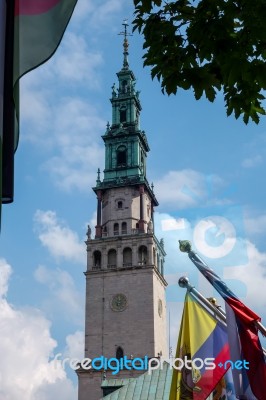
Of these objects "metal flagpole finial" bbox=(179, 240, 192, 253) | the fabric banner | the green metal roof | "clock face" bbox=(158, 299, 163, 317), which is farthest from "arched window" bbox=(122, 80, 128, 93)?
the fabric banner

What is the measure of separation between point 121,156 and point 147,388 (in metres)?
44.7

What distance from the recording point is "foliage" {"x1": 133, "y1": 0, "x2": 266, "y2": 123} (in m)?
8.70

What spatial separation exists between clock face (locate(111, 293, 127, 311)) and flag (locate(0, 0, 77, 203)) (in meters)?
69.8

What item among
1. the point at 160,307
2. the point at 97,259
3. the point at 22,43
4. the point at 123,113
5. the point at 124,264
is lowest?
the point at 22,43

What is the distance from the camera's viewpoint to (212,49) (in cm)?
894

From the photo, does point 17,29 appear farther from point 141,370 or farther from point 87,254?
point 87,254

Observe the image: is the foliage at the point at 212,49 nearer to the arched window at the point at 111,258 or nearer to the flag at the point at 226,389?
the flag at the point at 226,389

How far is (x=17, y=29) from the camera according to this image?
632 cm

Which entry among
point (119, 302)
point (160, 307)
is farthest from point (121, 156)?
point (160, 307)

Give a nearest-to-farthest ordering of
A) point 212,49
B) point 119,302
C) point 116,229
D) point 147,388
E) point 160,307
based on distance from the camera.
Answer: point 212,49, point 147,388, point 119,302, point 160,307, point 116,229

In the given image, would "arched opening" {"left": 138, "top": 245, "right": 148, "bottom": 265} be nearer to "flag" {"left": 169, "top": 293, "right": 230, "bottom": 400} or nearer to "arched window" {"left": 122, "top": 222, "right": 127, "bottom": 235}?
"arched window" {"left": 122, "top": 222, "right": 127, "bottom": 235}

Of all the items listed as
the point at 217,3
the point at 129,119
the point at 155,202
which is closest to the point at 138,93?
the point at 129,119

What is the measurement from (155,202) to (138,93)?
1614 cm

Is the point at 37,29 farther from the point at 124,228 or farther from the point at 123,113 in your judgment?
the point at 123,113
